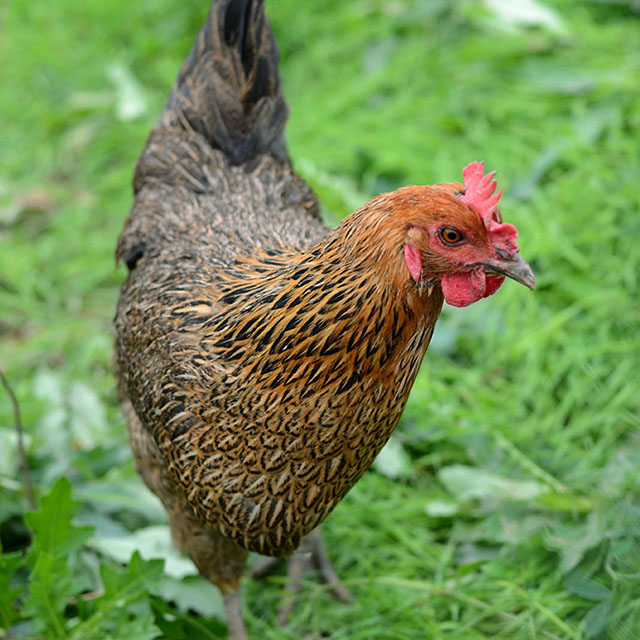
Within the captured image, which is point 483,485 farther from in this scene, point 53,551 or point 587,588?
point 53,551

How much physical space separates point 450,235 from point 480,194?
12 cm

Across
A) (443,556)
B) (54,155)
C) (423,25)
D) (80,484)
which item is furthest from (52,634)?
(423,25)

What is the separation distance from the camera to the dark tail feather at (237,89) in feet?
9.64

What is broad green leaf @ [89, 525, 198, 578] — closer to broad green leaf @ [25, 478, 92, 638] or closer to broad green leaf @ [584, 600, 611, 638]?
broad green leaf @ [25, 478, 92, 638]

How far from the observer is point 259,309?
212 cm

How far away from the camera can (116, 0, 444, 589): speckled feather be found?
1977 mm

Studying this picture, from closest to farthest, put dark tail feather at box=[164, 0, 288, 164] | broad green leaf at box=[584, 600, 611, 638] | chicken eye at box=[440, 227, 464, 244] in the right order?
chicken eye at box=[440, 227, 464, 244], broad green leaf at box=[584, 600, 611, 638], dark tail feather at box=[164, 0, 288, 164]

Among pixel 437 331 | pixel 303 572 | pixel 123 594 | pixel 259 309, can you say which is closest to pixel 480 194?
pixel 259 309

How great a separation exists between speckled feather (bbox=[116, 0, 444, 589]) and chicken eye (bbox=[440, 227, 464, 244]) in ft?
0.14

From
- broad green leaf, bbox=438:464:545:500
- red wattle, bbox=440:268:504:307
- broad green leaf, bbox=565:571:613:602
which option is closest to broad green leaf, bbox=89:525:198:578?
broad green leaf, bbox=438:464:545:500

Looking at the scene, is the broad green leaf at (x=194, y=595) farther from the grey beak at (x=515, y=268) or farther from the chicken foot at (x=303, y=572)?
the grey beak at (x=515, y=268)

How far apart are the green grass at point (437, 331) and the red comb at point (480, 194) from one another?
1.17 m

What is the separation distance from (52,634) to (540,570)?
1.58 metres

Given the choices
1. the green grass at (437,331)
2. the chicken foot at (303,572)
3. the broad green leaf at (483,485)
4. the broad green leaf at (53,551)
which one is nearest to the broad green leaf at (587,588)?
the green grass at (437,331)
